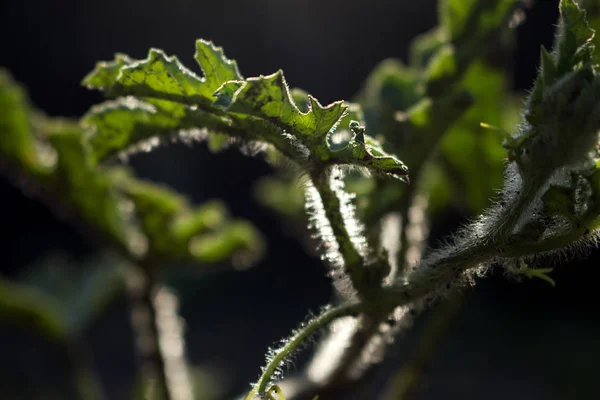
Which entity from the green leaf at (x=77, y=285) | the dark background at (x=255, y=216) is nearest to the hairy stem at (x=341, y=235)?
the green leaf at (x=77, y=285)

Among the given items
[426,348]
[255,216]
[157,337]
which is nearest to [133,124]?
[157,337]

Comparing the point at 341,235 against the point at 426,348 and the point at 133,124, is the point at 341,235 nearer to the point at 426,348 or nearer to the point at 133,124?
the point at 133,124

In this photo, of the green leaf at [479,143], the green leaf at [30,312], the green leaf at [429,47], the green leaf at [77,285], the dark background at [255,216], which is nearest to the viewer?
the green leaf at [429,47]

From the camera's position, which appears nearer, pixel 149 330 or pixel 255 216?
pixel 149 330


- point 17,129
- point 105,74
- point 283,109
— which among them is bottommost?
point 283,109

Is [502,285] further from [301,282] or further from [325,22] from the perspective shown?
[325,22]

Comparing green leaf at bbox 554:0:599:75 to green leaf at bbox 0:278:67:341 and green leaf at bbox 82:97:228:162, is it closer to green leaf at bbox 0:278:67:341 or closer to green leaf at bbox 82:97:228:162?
green leaf at bbox 82:97:228:162

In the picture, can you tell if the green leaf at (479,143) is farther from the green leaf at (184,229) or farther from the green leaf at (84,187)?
the green leaf at (84,187)

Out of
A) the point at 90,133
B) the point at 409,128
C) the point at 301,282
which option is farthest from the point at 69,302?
the point at 301,282

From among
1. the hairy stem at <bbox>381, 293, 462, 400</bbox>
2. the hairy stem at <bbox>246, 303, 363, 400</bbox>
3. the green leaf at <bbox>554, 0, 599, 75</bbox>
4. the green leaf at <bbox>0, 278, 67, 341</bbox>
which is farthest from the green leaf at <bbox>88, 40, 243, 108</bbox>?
the green leaf at <bbox>0, 278, 67, 341</bbox>
